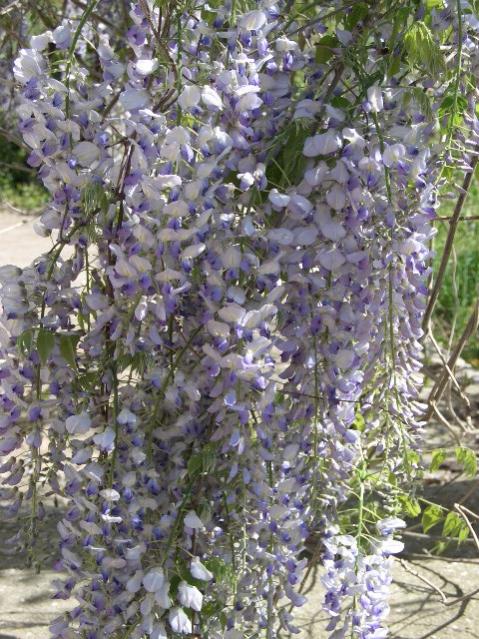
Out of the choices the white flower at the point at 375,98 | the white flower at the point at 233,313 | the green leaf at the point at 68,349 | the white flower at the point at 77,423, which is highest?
the white flower at the point at 375,98

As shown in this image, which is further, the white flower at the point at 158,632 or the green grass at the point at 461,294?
the green grass at the point at 461,294

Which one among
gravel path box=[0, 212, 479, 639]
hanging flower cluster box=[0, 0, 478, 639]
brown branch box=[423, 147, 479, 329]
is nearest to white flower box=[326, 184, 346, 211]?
hanging flower cluster box=[0, 0, 478, 639]

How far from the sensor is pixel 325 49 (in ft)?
6.61

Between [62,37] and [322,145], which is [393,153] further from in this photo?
[62,37]

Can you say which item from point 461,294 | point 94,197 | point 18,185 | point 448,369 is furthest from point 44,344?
point 18,185

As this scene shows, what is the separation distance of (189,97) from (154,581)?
817mm

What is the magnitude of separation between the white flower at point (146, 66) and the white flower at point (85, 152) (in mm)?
158

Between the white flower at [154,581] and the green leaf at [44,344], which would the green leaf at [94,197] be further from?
the white flower at [154,581]

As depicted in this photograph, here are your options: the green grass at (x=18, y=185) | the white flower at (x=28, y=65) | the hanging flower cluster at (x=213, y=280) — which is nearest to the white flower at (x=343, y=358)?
the hanging flower cluster at (x=213, y=280)

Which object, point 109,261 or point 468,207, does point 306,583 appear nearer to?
point 109,261

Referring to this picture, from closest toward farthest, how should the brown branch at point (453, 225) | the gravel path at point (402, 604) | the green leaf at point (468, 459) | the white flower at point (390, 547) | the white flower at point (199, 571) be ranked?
1. the white flower at point (199, 571)
2. the white flower at point (390, 547)
3. the green leaf at point (468, 459)
4. the brown branch at point (453, 225)
5. the gravel path at point (402, 604)

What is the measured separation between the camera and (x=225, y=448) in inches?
74.8

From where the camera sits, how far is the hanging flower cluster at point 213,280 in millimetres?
1815

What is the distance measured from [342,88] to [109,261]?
0.53 m
